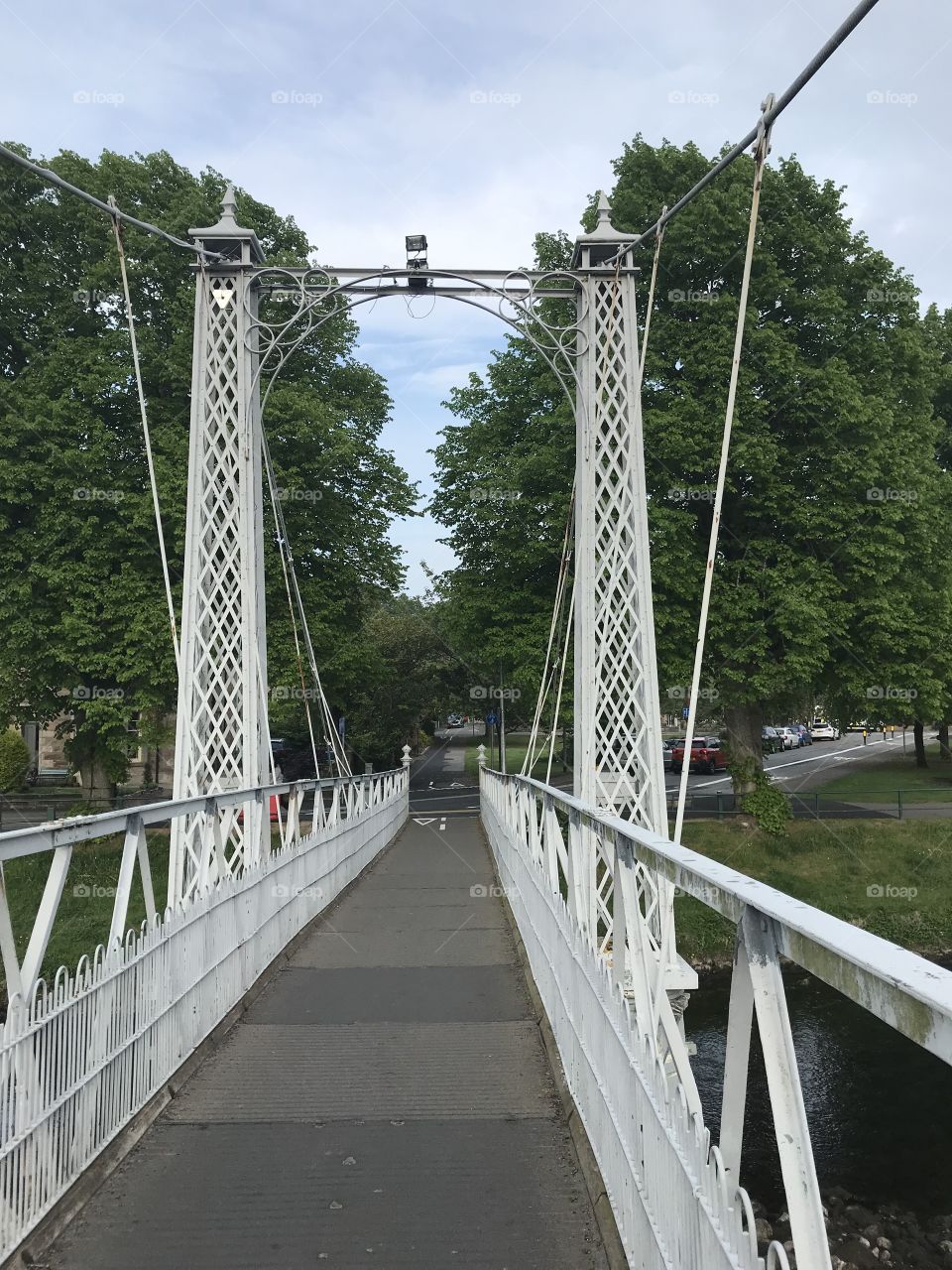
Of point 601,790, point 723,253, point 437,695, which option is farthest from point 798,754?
point 601,790

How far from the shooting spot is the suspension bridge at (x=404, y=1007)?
267 centimetres

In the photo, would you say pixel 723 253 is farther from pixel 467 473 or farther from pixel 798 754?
pixel 798 754

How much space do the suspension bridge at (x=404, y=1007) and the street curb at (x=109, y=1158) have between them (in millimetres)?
16

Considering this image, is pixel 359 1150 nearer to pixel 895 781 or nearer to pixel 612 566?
pixel 612 566

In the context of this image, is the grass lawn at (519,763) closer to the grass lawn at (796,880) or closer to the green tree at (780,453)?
the grass lawn at (796,880)

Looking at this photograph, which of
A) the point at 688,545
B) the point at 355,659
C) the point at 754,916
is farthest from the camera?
the point at 355,659

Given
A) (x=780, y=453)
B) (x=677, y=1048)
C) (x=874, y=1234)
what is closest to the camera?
(x=677, y=1048)

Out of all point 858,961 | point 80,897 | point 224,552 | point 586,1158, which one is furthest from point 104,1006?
point 80,897

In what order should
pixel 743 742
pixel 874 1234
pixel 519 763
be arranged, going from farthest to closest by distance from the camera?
1. pixel 519 763
2. pixel 743 742
3. pixel 874 1234

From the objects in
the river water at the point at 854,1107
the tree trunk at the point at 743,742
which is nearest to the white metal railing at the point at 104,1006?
the river water at the point at 854,1107

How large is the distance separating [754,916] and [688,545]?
681 inches

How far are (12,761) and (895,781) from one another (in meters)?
27.0

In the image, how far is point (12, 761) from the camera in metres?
32.0

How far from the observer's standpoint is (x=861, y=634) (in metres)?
19.3
